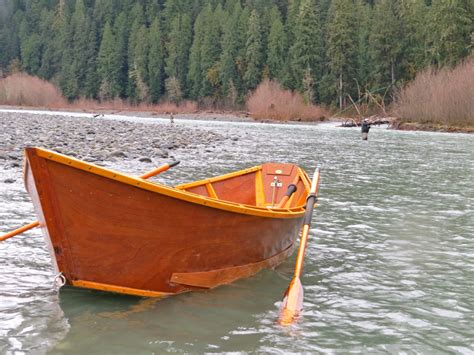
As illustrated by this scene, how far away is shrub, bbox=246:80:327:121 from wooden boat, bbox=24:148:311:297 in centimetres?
4905

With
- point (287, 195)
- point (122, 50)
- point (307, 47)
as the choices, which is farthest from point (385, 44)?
point (287, 195)

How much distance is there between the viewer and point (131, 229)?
5.15 metres

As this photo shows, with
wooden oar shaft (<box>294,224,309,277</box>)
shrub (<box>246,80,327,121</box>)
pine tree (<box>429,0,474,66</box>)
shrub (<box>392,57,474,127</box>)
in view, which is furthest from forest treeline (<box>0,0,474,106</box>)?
wooden oar shaft (<box>294,224,309,277</box>)

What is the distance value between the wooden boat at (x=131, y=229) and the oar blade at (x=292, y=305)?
0.78 m

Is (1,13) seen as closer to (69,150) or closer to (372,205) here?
(69,150)

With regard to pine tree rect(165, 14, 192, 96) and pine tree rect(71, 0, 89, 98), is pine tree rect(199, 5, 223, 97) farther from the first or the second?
pine tree rect(71, 0, 89, 98)

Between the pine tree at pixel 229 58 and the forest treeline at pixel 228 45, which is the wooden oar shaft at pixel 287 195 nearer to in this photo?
the forest treeline at pixel 228 45

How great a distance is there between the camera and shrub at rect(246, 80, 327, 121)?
179ft

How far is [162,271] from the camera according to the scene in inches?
215

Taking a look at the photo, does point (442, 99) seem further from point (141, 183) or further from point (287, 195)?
point (141, 183)

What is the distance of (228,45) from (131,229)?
81.6 metres

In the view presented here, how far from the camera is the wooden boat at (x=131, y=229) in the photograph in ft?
16.1

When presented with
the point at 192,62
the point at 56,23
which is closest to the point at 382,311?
the point at 192,62

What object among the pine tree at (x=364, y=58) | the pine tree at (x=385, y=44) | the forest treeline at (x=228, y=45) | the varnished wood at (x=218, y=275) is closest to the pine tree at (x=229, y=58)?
the forest treeline at (x=228, y=45)
